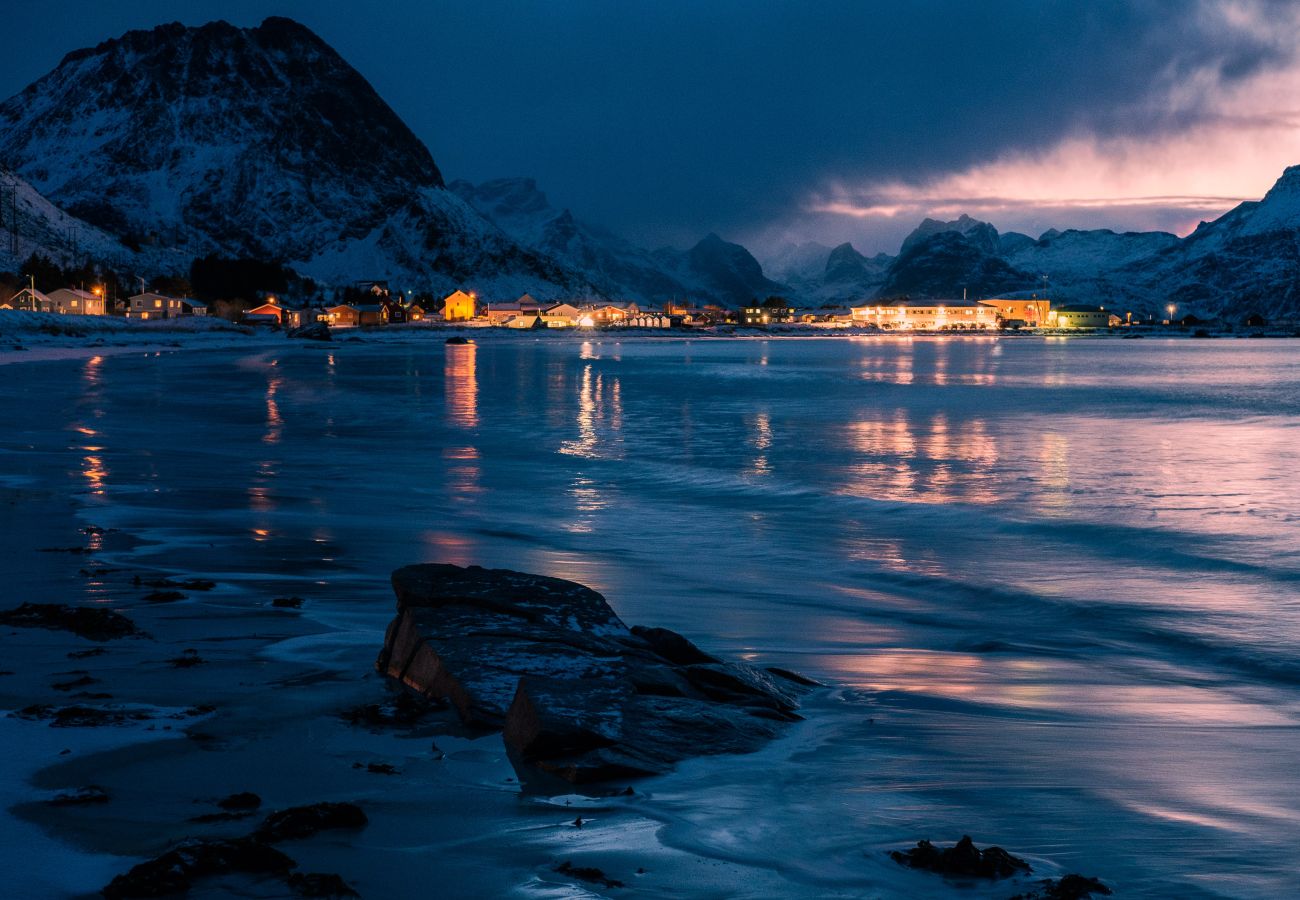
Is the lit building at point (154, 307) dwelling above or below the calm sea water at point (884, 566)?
above

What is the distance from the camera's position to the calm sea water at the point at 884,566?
5.86m

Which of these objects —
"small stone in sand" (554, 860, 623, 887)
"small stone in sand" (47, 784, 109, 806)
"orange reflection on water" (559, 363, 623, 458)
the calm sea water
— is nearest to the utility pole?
"orange reflection on water" (559, 363, 623, 458)

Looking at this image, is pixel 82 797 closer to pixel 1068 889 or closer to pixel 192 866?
pixel 192 866

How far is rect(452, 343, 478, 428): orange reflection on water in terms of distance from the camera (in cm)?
3978

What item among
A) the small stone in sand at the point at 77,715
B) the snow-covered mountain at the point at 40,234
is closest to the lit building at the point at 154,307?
the snow-covered mountain at the point at 40,234

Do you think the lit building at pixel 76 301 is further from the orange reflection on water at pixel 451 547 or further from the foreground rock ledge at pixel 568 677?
the foreground rock ledge at pixel 568 677

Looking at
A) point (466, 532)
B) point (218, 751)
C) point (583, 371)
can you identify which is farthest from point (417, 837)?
point (583, 371)

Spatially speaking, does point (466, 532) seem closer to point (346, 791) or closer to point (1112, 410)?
point (346, 791)

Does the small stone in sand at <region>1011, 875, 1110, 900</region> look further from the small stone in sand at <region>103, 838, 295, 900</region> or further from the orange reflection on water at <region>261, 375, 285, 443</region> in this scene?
the orange reflection on water at <region>261, 375, 285, 443</region>

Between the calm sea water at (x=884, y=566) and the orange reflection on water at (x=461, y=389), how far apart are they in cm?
80

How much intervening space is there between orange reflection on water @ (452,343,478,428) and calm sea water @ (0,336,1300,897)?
2.62ft

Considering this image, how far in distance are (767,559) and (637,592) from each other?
10.1 feet

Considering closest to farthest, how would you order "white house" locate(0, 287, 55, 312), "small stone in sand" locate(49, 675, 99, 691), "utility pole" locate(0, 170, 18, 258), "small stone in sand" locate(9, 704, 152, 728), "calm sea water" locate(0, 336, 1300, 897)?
"calm sea water" locate(0, 336, 1300, 897), "small stone in sand" locate(9, 704, 152, 728), "small stone in sand" locate(49, 675, 99, 691), "white house" locate(0, 287, 55, 312), "utility pole" locate(0, 170, 18, 258)

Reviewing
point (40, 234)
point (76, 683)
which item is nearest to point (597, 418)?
point (76, 683)
